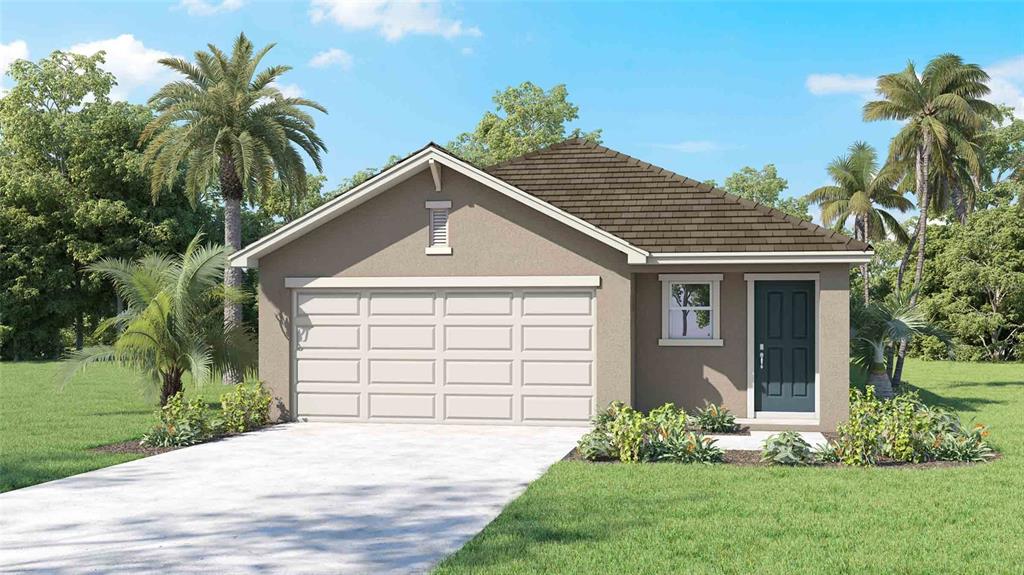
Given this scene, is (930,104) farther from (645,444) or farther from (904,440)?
(645,444)

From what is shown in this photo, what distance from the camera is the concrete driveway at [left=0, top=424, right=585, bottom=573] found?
7.49 metres

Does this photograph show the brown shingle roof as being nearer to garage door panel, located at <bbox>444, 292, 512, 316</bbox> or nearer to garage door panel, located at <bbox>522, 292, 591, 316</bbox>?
garage door panel, located at <bbox>522, 292, 591, 316</bbox>

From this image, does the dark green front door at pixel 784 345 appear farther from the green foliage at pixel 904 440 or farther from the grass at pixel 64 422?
the grass at pixel 64 422

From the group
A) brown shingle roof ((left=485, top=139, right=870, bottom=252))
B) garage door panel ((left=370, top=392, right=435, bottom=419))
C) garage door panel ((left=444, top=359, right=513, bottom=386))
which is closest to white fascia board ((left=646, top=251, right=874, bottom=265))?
brown shingle roof ((left=485, top=139, right=870, bottom=252))

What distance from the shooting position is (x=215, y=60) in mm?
29188

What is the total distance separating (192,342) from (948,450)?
12047mm

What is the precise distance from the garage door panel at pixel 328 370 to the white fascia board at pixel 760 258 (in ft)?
17.9

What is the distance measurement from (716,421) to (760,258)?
9.03ft

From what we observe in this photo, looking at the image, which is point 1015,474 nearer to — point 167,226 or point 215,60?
point 215,60

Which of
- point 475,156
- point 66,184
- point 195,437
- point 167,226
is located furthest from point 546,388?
point 475,156

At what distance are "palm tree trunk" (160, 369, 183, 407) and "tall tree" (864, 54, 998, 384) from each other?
25545mm

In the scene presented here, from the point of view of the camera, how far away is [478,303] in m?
16.5

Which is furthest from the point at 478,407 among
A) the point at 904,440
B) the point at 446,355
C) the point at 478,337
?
the point at 904,440

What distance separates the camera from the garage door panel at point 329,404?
55.2 ft
